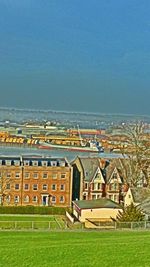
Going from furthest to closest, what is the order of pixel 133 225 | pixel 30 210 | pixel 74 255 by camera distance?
pixel 30 210
pixel 133 225
pixel 74 255

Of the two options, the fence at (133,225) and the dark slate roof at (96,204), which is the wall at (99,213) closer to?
the dark slate roof at (96,204)

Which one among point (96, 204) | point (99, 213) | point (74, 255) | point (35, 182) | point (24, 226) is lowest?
point (24, 226)

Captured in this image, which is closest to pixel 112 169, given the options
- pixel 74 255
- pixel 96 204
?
pixel 96 204

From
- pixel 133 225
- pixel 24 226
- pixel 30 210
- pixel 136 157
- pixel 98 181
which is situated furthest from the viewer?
pixel 98 181

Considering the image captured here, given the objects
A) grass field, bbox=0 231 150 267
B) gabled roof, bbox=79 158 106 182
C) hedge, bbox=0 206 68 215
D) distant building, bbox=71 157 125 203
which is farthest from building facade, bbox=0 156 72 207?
grass field, bbox=0 231 150 267

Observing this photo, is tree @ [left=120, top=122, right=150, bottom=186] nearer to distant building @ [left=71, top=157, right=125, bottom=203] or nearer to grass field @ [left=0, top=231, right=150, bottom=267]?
distant building @ [left=71, top=157, right=125, bottom=203]

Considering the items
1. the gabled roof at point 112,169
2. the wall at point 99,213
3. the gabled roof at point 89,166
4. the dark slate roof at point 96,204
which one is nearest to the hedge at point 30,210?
the dark slate roof at point 96,204

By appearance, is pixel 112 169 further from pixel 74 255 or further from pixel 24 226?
pixel 74 255
